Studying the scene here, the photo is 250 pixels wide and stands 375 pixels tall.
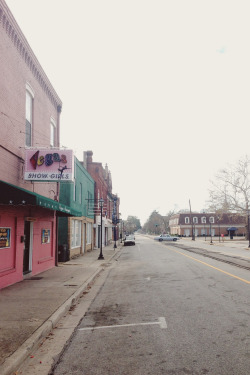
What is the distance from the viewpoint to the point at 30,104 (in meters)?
13.6

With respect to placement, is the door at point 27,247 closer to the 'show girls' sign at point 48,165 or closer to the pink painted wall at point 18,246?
the pink painted wall at point 18,246

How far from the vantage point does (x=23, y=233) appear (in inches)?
472

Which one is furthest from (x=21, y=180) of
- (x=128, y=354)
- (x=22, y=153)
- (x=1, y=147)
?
(x=128, y=354)

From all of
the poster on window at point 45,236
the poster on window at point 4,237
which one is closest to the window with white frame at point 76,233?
the poster on window at point 45,236

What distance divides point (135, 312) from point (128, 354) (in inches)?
102

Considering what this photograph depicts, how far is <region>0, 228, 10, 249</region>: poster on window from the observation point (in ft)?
33.3

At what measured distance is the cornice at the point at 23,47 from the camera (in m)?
10.6

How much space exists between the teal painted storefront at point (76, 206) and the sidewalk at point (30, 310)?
6957mm

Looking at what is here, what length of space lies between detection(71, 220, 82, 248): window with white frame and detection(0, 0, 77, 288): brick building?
6242mm

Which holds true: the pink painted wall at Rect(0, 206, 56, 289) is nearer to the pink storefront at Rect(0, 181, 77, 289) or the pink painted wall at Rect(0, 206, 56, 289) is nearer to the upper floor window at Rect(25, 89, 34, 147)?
the pink storefront at Rect(0, 181, 77, 289)

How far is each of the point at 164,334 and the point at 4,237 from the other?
266 inches

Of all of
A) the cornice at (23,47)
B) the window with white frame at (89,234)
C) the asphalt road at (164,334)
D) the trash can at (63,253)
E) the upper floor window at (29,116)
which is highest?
the cornice at (23,47)

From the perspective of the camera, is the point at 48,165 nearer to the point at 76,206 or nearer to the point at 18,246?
the point at 18,246

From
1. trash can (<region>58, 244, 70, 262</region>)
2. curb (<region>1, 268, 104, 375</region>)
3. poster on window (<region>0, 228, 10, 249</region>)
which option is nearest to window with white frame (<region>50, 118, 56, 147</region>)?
trash can (<region>58, 244, 70, 262</region>)
